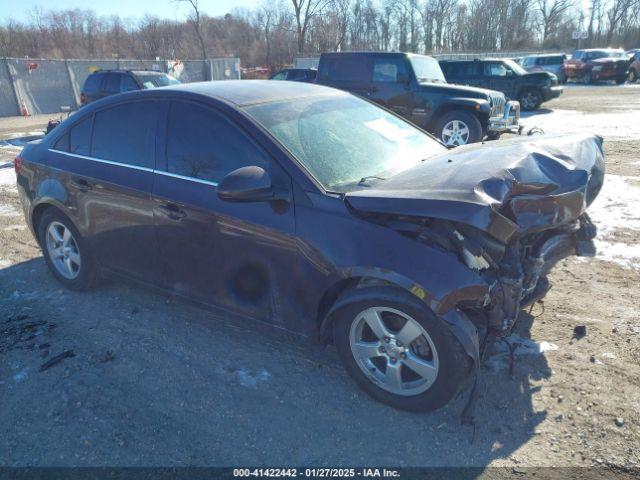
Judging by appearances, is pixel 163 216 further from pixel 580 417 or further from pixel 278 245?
pixel 580 417

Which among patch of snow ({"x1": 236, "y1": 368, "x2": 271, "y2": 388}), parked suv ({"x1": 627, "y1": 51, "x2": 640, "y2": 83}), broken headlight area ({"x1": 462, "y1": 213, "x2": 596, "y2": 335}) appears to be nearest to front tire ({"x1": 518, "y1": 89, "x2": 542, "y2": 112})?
broken headlight area ({"x1": 462, "y1": 213, "x2": 596, "y2": 335})

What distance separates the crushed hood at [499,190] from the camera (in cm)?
252

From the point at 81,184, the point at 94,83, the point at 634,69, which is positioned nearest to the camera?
the point at 81,184

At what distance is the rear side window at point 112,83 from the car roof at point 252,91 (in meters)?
11.1

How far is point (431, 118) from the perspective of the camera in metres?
10.7

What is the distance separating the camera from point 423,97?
1062cm

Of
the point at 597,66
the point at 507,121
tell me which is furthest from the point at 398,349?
the point at 597,66

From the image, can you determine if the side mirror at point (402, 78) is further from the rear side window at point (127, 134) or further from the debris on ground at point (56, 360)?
the debris on ground at point (56, 360)

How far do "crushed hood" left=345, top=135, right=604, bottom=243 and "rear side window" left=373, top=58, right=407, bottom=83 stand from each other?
26.4 ft

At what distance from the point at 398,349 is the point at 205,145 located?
1.88m

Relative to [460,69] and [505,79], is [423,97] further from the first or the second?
[505,79]

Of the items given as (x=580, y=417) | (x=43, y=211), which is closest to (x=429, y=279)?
(x=580, y=417)

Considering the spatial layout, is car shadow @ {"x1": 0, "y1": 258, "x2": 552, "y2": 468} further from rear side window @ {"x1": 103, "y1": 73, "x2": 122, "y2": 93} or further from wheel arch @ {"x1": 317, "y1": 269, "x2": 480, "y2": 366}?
rear side window @ {"x1": 103, "y1": 73, "x2": 122, "y2": 93}

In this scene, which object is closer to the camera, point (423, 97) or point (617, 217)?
point (617, 217)
